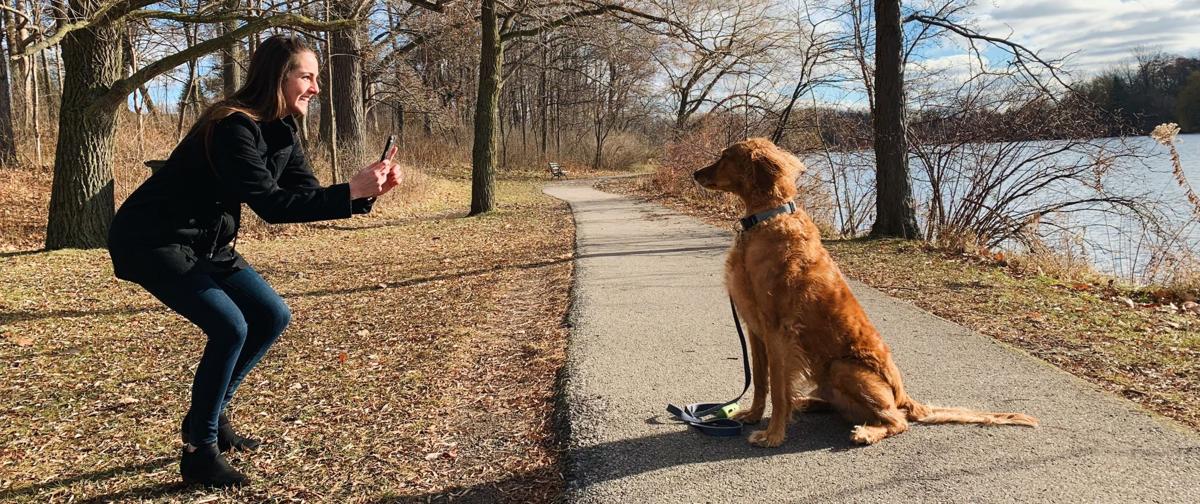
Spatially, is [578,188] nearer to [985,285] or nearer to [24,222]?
[24,222]

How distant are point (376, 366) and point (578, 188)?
74.5 ft

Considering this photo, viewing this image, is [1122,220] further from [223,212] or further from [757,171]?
[223,212]

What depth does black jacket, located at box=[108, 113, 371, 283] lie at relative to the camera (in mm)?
2855

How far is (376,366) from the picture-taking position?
206 inches

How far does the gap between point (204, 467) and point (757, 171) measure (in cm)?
298

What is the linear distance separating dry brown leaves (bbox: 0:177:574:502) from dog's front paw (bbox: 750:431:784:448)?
Answer: 3.35ft

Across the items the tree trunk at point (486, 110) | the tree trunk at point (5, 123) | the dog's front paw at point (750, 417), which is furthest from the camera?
the tree trunk at point (486, 110)

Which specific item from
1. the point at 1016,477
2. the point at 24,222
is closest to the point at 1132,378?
the point at 1016,477

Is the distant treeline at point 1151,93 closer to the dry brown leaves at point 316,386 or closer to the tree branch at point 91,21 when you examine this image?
the dry brown leaves at point 316,386

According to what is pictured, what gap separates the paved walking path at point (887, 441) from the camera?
3125mm

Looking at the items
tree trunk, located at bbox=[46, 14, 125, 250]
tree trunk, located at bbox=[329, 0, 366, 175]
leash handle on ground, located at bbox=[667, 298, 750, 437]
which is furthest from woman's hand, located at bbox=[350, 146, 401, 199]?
tree trunk, located at bbox=[329, 0, 366, 175]

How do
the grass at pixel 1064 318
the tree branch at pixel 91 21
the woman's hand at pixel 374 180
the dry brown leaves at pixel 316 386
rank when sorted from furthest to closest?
the tree branch at pixel 91 21 < the grass at pixel 1064 318 < the dry brown leaves at pixel 316 386 < the woman's hand at pixel 374 180

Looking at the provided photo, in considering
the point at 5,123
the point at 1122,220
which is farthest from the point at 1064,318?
the point at 5,123

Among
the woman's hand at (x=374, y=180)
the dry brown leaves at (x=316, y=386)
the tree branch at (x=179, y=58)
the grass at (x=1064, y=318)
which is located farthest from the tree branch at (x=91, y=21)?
the grass at (x=1064, y=318)
